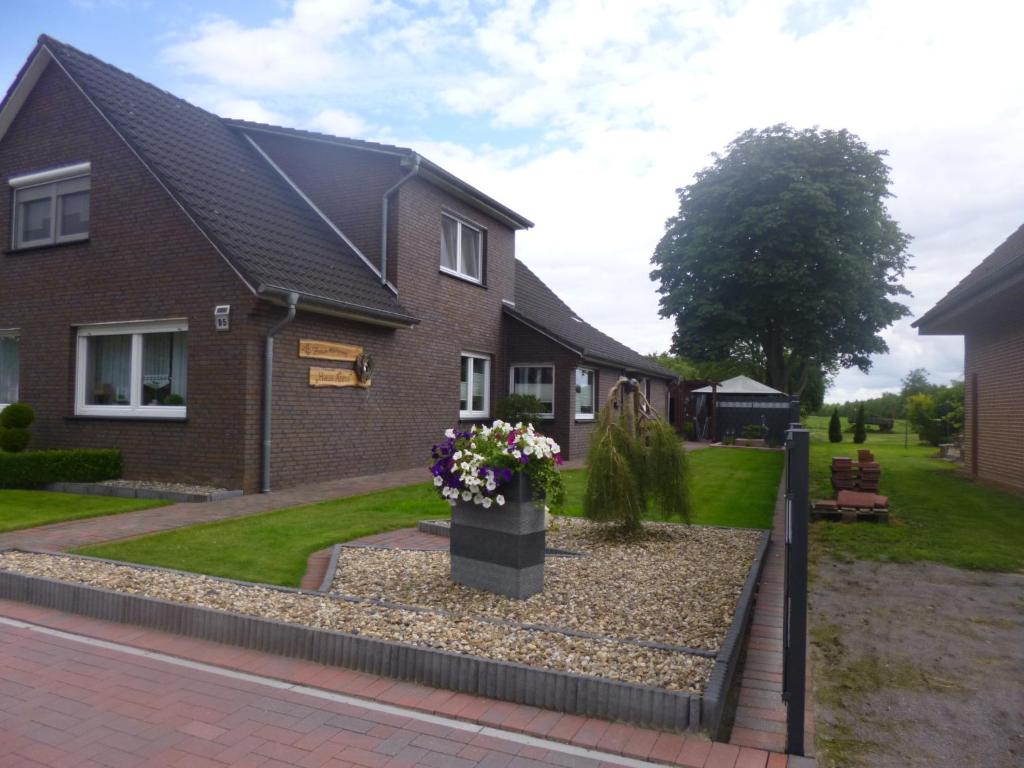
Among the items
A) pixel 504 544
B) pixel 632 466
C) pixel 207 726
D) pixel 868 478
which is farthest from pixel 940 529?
pixel 207 726

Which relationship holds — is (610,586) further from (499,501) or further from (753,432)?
(753,432)

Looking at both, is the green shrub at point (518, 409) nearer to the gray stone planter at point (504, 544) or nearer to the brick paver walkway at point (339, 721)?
the gray stone planter at point (504, 544)

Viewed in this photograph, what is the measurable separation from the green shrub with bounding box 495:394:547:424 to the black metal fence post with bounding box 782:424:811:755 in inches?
509

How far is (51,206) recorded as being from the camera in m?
13.2

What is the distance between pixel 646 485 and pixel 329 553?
3203 millimetres

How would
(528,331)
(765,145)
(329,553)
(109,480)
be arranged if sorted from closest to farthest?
1. (329,553)
2. (109,480)
3. (528,331)
4. (765,145)

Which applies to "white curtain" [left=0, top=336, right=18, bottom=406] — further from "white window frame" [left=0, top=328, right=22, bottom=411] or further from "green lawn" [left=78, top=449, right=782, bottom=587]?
"green lawn" [left=78, top=449, right=782, bottom=587]

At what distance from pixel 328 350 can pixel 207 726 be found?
8946mm

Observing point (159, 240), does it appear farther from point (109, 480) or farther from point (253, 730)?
point (253, 730)

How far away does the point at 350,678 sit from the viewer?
14.2ft

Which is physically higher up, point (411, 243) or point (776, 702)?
point (411, 243)

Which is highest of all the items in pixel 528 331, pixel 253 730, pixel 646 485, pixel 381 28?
pixel 381 28

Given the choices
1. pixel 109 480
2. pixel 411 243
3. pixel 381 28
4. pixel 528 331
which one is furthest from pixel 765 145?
pixel 109 480

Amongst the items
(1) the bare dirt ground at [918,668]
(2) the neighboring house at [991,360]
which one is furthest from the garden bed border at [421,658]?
(2) the neighboring house at [991,360]
